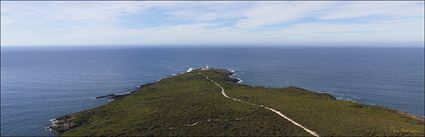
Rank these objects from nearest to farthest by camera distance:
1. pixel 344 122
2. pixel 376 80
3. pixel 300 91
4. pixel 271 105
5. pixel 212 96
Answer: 1. pixel 344 122
2. pixel 271 105
3. pixel 212 96
4. pixel 300 91
5. pixel 376 80

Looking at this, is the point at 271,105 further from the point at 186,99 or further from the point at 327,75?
the point at 327,75

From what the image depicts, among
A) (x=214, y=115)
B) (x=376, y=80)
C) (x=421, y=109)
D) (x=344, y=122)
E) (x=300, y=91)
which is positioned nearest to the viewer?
(x=344, y=122)

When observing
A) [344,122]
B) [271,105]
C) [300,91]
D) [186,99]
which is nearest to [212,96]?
[186,99]

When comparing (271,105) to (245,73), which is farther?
(245,73)

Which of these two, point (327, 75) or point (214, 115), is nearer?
point (214, 115)

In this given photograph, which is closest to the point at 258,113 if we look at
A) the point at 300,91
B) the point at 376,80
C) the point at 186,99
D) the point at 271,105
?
the point at 271,105

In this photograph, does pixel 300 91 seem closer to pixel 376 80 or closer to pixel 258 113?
pixel 258 113
